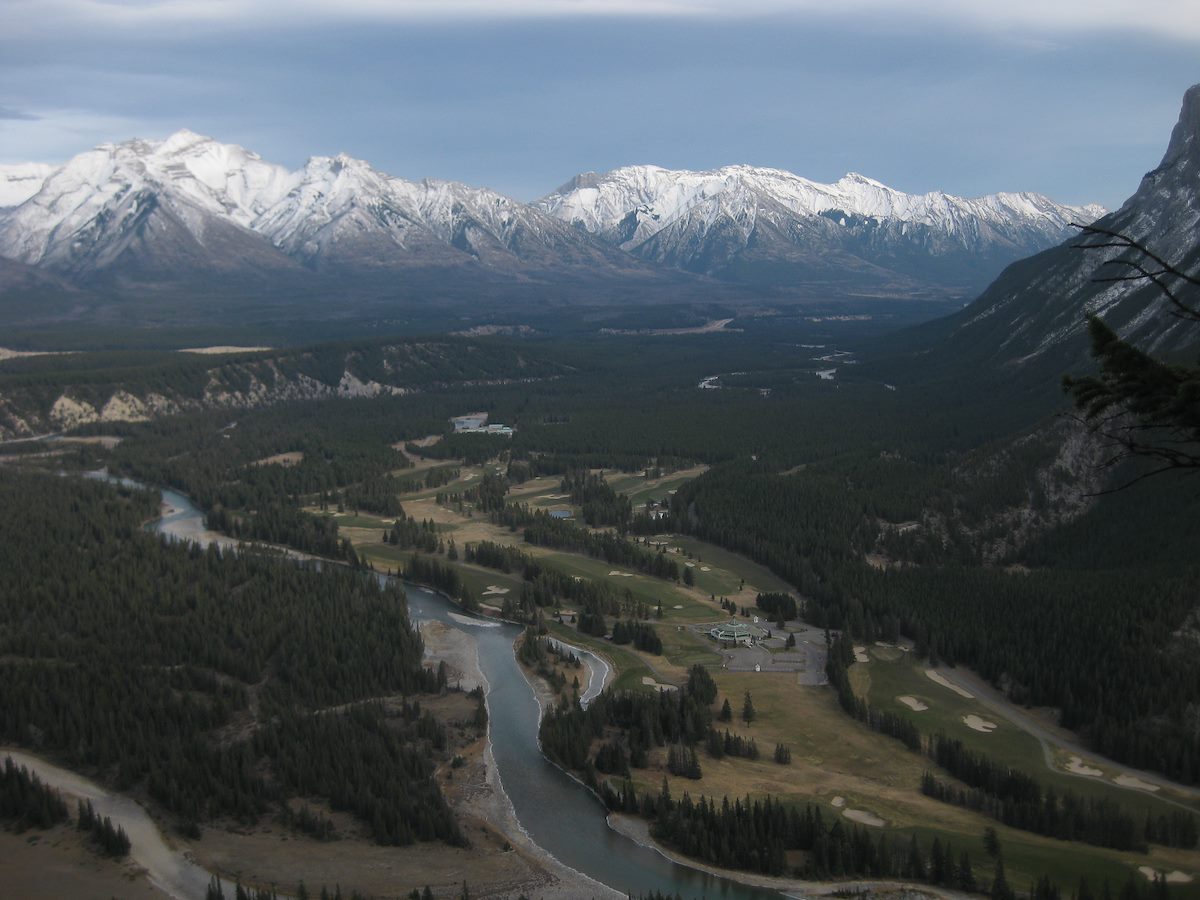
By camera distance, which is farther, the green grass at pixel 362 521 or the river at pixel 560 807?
the green grass at pixel 362 521

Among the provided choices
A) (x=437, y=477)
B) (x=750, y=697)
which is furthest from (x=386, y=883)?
(x=437, y=477)

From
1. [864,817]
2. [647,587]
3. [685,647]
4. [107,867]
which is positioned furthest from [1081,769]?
[107,867]

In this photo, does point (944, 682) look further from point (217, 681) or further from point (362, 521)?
point (362, 521)

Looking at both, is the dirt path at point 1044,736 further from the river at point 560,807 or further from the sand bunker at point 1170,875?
the river at point 560,807

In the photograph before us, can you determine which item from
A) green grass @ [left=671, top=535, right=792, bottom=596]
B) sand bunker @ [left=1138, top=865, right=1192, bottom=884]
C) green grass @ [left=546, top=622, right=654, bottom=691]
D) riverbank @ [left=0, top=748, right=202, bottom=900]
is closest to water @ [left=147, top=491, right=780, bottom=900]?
green grass @ [left=546, top=622, right=654, bottom=691]

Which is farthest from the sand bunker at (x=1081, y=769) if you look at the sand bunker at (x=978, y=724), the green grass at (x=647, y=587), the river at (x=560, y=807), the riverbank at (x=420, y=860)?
the green grass at (x=647, y=587)

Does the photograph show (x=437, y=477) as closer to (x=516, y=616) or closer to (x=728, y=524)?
(x=728, y=524)
